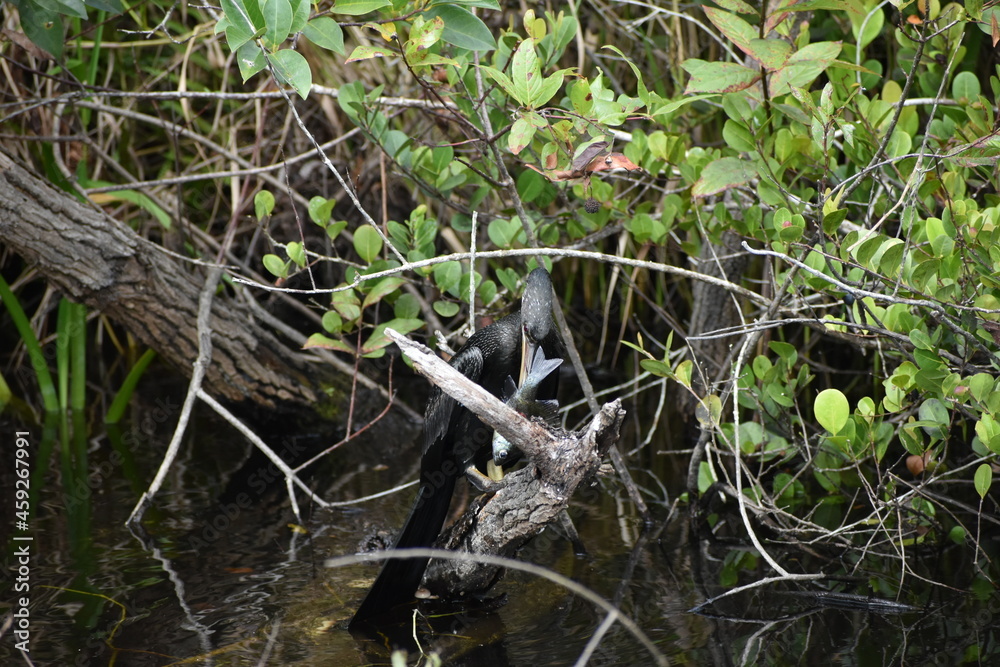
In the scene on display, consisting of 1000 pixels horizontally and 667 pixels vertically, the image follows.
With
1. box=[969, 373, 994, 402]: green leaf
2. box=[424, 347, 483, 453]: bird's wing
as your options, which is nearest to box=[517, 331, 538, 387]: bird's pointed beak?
box=[424, 347, 483, 453]: bird's wing

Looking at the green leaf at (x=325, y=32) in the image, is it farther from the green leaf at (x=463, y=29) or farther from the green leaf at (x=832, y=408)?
the green leaf at (x=832, y=408)

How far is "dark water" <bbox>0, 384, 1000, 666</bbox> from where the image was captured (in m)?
2.26

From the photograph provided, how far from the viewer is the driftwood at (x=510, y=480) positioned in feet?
6.95

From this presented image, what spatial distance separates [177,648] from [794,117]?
217 cm

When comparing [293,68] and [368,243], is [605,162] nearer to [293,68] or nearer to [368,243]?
[293,68]

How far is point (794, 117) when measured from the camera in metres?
2.53

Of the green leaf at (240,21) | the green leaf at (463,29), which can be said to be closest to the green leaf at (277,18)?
the green leaf at (240,21)

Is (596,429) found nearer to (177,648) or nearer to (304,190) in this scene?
(177,648)

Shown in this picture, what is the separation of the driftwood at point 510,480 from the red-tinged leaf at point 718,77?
870mm

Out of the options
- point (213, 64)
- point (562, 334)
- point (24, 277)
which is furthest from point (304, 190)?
point (562, 334)

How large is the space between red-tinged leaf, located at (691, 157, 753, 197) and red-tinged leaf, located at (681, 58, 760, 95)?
25 centimetres

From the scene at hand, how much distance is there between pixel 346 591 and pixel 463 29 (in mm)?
1644

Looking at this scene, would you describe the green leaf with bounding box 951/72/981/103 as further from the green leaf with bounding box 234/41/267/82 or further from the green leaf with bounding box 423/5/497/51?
the green leaf with bounding box 234/41/267/82

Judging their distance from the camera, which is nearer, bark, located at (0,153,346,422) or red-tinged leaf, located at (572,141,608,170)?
red-tinged leaf, located at (572,141,608,170)
